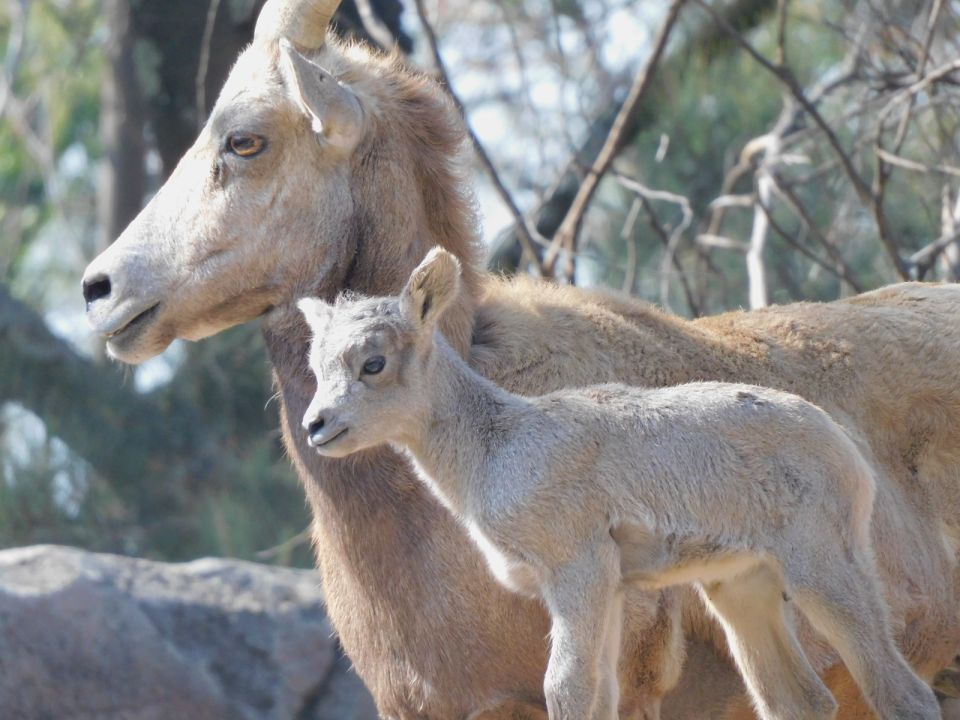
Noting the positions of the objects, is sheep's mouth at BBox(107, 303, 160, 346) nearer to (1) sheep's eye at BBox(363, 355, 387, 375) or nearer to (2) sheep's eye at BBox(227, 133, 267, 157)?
(2) sheep's eye at BBox(227, 133, 267, 157)

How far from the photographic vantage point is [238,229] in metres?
5.05

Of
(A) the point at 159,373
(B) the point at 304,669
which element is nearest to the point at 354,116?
(B) the point at 304,669

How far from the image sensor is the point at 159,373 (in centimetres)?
1326

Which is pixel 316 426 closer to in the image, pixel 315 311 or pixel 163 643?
pixel 315 311

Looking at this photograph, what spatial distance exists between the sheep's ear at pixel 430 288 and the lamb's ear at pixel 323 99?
923 mm

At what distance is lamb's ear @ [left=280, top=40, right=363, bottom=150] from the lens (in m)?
4.89

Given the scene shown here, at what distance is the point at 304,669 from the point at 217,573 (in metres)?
0.72

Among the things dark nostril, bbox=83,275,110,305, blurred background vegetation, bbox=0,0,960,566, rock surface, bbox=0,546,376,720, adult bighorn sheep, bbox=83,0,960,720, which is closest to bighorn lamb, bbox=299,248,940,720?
adult bighorn sheep, bbox=83,0,960,720

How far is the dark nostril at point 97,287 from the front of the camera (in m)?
5.02

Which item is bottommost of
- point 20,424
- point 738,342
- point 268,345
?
point 20,424

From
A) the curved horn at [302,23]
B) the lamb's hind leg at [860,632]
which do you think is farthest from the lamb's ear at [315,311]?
the lamb's hind leg at [860,632]

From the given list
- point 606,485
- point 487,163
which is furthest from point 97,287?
point 487,163

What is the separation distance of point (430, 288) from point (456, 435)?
42 cm

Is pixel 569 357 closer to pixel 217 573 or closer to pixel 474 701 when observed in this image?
pixel 474 701
